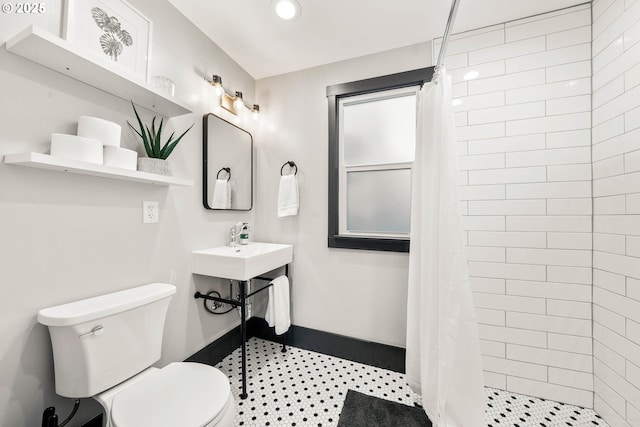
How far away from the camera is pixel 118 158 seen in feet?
3.58

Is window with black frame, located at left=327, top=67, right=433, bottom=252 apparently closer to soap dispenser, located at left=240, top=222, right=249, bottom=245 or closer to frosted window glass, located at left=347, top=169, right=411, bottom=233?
frosted window glass, located at left=347, top=169, right=411, bottom=233

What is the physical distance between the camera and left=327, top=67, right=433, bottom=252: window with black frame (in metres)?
1.88

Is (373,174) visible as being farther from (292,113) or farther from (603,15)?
(603,15)

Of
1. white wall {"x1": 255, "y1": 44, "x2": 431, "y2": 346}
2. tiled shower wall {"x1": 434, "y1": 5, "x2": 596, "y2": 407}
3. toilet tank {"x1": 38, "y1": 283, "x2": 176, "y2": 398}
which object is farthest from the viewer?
white wall {"x1": 255, "y1": 44, "x2": 431, "y2": 346}

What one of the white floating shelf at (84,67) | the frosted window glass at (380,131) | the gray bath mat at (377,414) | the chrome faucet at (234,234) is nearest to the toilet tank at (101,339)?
the chrome faucet at (234,234)

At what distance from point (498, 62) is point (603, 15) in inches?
19.2

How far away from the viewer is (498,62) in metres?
1.59

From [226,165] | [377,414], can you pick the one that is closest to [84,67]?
[226,165]

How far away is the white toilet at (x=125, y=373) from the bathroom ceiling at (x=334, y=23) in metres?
1.76

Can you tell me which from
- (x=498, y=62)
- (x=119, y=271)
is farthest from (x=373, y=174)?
(x=119, y=271)

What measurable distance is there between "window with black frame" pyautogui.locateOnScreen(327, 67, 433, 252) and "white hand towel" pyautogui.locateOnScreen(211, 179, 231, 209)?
32.3 inches

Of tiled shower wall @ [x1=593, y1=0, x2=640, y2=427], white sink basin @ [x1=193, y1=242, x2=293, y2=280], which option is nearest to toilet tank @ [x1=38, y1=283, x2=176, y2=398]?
white sink basin @ [x1=193, y1=242, x2=293, y2=280]

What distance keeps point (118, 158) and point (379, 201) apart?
65.3 inches

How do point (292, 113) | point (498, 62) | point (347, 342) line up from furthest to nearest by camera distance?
1. point (292, 113)
2. point (347, 342)
3. point (498, 62)
